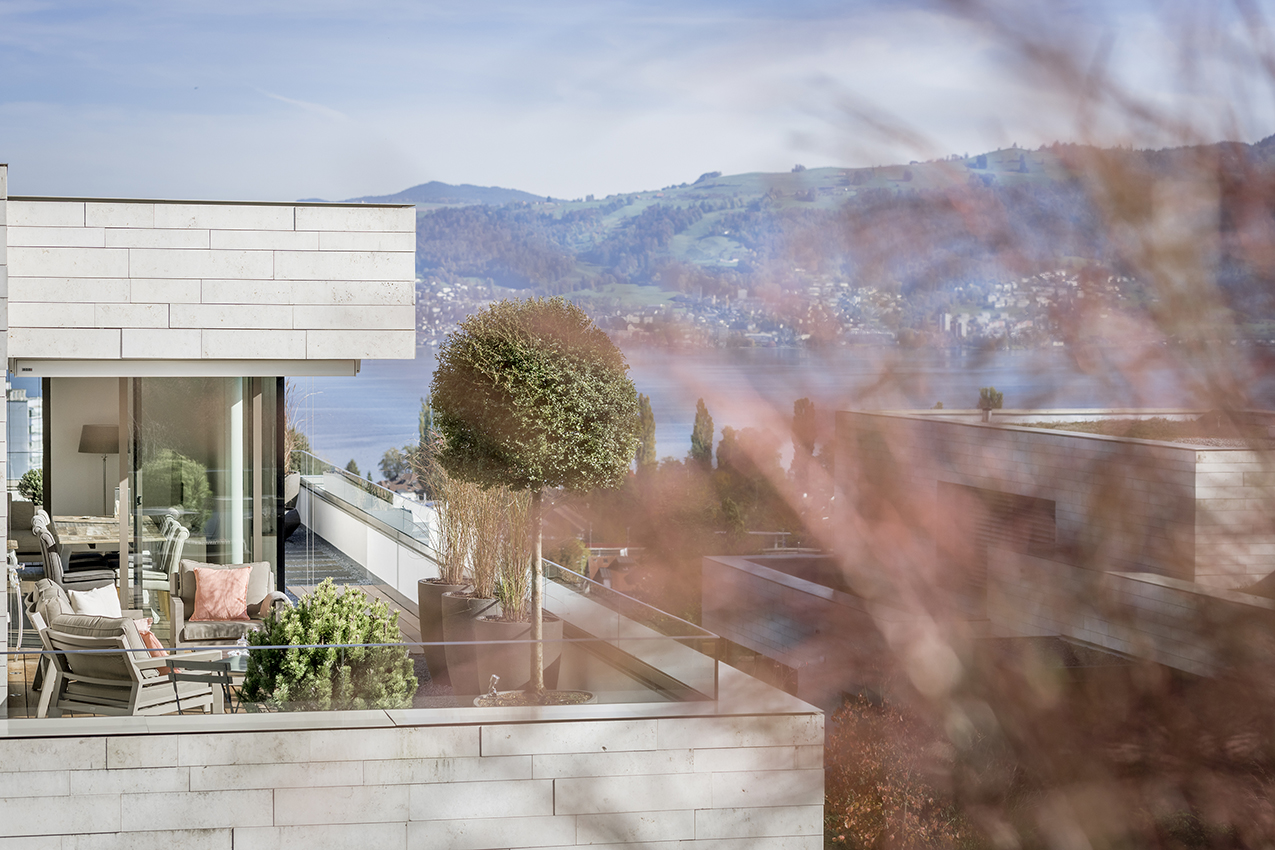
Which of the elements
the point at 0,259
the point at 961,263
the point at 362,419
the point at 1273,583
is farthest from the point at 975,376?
the point at 362,419

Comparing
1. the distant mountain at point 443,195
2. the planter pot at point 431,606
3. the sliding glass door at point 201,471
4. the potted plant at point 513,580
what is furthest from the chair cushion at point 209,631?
the distant mountain at point 443,195

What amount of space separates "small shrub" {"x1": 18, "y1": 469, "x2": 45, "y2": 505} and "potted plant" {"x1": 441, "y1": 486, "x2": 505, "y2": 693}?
4.27m

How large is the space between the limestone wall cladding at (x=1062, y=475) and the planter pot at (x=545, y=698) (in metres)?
3.89

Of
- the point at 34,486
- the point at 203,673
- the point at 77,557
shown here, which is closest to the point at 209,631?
the point at 77,557

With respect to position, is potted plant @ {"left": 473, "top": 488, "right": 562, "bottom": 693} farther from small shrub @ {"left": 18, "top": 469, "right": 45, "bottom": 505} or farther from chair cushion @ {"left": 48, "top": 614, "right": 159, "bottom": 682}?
small shrub @ {"left": 18, "top": 469, "right": 45, "bottom": 505}

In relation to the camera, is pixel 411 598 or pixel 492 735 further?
pixel 411 598

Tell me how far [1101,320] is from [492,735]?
13.7 feet

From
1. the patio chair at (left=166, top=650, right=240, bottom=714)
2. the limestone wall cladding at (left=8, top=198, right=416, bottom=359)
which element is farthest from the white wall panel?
the patio chair at (left=166, top=650, right=240, bottom=714)

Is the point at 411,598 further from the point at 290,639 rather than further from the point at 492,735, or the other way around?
the point at 492,735

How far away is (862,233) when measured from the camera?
34 cm

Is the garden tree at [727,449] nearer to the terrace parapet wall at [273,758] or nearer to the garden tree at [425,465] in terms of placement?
the terrace parapet wall at [273,758]

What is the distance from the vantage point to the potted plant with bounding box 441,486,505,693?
582 centimetres

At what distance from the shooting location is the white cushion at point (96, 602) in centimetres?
570

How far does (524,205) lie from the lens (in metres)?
0.40
